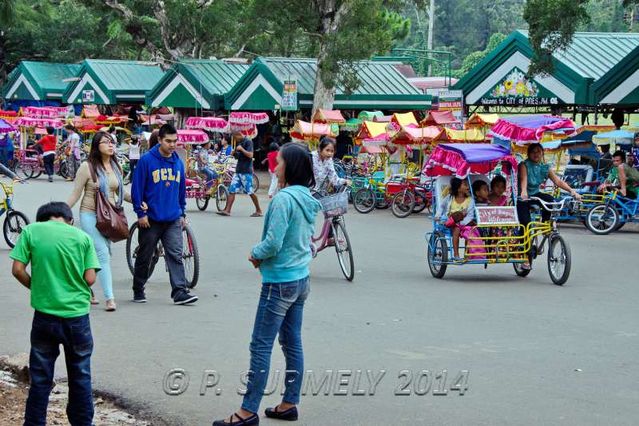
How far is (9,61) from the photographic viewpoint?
57.3 m

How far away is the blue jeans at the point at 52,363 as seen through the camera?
5.88m

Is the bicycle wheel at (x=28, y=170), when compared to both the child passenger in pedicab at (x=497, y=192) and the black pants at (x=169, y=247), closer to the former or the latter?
the child passenger in pedicab at (x=497, y=192)

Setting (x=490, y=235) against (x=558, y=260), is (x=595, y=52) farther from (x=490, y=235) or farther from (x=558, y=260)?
(x=558, y=260)

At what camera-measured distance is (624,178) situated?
19.5 m

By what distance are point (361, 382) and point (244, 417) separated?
4.74 ft

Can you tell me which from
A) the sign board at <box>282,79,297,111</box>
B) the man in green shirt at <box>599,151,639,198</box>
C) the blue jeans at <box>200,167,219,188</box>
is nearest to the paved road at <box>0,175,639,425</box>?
the man in green shirt at <box>599,151,639,198</box>

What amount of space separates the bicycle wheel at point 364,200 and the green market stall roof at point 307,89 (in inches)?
409

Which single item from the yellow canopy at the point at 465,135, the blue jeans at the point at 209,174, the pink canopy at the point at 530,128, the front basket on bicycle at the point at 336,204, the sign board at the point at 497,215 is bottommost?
the blue jeans at the point at 209,174

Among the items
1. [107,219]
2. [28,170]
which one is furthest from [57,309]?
[28,170]

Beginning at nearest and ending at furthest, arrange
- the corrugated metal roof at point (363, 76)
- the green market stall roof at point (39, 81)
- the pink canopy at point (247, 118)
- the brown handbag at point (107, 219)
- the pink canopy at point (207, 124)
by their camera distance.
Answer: the brown handbag at point (107, 219), the pink canopy at point (207, 124), the pink canopy at point (247, 118), the corrugated metal roof at point (363, 76), the green market stall roof at point (39, 81)

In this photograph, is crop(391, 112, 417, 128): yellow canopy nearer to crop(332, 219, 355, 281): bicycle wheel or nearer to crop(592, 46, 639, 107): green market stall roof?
crop(592, 46, 639, 107): green market stall roof

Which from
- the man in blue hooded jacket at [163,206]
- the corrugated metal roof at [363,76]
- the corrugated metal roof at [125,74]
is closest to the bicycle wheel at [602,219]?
the man in blue hooded jacket at [163,206]

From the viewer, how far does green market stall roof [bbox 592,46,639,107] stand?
23.8 meters

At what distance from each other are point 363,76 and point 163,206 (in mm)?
26776
